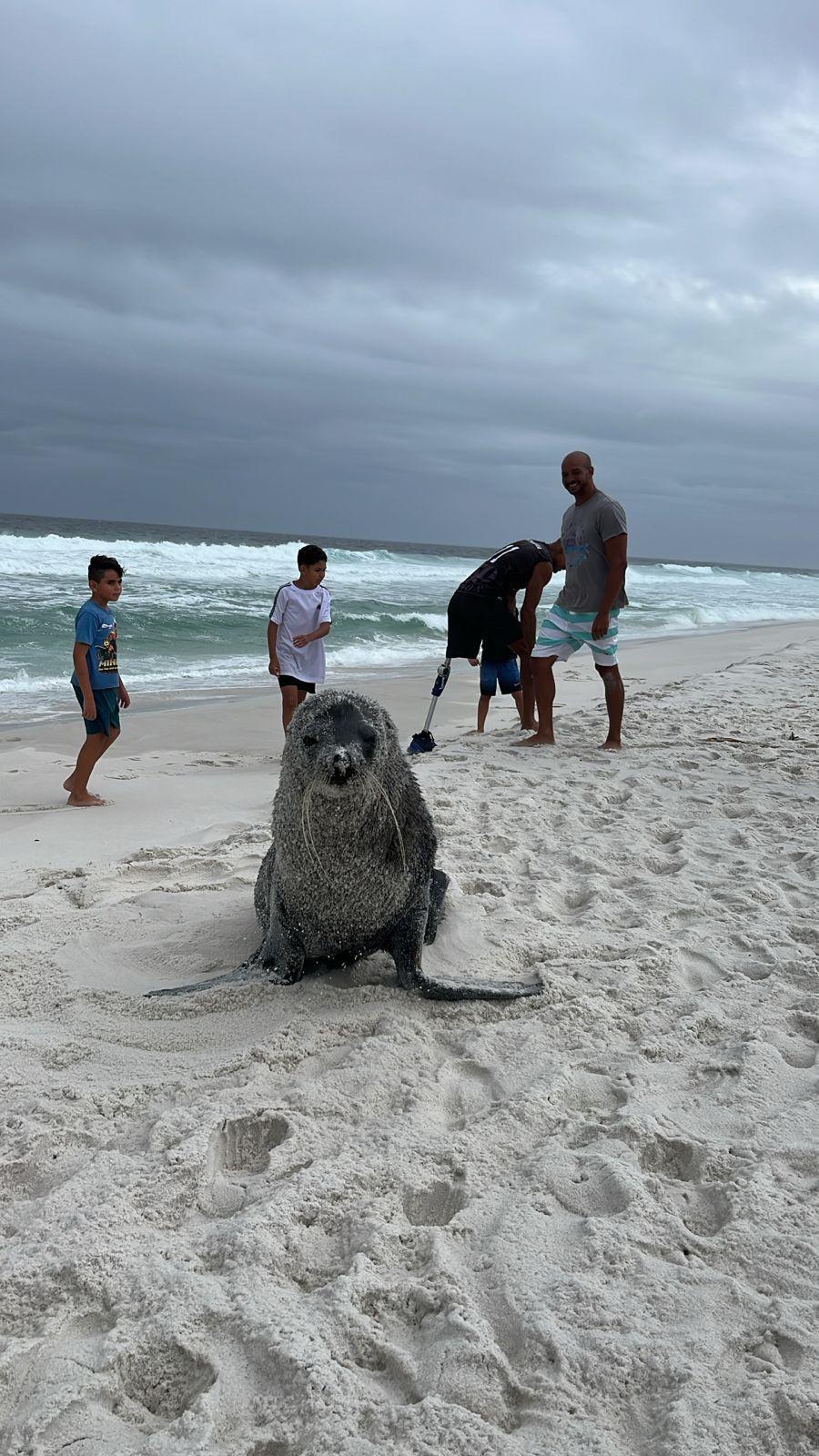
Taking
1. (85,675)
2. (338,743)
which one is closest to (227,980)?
(338,743)

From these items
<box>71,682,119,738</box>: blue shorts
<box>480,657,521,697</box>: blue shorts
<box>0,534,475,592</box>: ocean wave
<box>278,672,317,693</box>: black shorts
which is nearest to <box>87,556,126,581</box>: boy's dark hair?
<box>71,682,119,738</box>: blue shorts

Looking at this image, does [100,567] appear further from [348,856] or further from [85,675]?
[348,856]

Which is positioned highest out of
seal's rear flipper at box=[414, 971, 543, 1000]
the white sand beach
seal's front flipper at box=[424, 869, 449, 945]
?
seal's front flipper at box=[424, 869, 449, 945]

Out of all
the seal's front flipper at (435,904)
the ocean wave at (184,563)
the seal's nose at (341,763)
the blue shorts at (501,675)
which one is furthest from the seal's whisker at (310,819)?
the ocean wave at (184,563)

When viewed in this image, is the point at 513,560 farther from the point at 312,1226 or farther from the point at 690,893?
the point at 312,1226

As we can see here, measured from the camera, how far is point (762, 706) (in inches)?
403

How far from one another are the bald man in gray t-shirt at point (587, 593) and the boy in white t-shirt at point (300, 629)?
1.75m

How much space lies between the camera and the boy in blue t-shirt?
649cm

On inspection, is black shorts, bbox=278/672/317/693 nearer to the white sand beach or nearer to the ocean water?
the white sand beach

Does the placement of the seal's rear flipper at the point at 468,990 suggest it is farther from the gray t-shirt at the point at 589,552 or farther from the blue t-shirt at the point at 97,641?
the gray t-shirt at the point at 589,552

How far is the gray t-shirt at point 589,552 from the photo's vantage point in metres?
7.43

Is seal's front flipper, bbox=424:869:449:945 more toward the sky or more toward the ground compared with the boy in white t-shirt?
more toward the ground

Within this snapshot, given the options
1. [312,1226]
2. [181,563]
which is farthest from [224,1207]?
[181,563]

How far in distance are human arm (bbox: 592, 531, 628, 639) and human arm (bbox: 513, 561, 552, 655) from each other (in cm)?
71
